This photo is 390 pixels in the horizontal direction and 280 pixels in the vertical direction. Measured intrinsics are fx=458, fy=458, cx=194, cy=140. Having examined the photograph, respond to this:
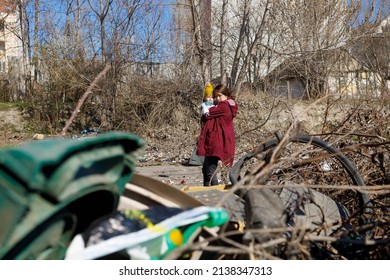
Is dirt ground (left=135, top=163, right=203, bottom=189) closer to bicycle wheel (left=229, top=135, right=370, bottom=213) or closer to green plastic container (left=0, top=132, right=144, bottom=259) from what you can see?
bicycle wheel (left=229, top=135, right=370, bottom=213)

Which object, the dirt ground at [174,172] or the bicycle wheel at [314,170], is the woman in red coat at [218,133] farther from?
the bicycle wheel at [314,170]

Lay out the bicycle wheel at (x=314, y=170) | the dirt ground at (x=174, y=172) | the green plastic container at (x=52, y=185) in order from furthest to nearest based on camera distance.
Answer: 1. the dirt ground at (x=174, y=172)
2. the bicycle wheel at (x=314, y=170)
3. the green plastic container at (x=52, y=185)

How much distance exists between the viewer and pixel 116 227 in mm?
1561

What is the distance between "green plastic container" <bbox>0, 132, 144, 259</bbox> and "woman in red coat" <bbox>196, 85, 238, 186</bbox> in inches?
169

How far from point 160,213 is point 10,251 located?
54 cm

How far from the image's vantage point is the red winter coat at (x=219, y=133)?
5781mm

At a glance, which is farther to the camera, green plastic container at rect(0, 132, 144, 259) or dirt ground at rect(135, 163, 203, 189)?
dirt ground at rect(135, 163, 203, 189)

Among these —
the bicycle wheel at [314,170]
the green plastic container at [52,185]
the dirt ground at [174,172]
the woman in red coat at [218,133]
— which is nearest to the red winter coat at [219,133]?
the woman in red coat at [218,133]

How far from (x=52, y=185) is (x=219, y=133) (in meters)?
4.69

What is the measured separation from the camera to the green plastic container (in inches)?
45.3

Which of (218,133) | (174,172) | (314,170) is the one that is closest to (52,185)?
(314,170)

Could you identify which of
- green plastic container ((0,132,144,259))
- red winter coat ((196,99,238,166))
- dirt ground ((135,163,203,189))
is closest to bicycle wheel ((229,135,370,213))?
green plastic container ((0,132,144,259))

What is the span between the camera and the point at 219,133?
580 centimetres

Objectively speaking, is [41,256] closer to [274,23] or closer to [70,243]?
[70,243]
